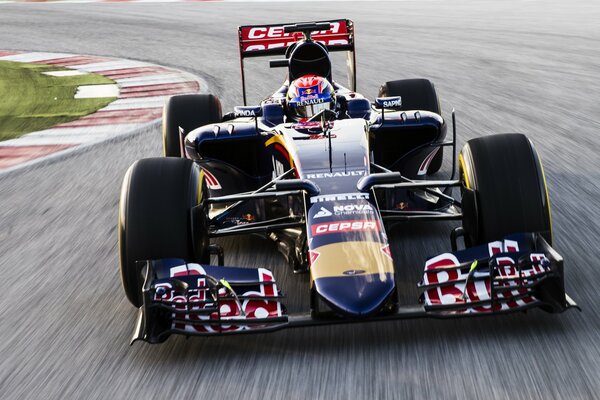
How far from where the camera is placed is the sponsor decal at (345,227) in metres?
4.86

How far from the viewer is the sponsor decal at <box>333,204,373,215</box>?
5.02 metres

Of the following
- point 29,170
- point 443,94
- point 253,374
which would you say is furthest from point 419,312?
point 443,94

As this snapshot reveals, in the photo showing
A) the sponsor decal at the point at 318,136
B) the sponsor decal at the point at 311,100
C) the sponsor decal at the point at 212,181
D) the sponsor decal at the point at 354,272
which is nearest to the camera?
the sponsor decal at the point at 354,272

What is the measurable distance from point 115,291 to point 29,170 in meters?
3.94

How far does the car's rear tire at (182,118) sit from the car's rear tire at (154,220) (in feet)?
8.55

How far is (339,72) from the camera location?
611 inches

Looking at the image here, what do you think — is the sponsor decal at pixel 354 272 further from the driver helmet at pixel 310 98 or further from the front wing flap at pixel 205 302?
the driver helmet at pixel 310 98

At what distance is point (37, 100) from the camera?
13.7 metres

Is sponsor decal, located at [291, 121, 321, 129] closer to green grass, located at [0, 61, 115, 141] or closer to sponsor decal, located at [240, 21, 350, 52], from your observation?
sponsor decal, located at [240, 21, 350, 52]

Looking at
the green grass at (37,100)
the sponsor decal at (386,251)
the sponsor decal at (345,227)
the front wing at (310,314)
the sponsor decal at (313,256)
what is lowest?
the green grass at (37,100)

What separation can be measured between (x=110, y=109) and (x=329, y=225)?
8.32 metres

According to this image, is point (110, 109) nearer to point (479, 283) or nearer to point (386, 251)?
point (386, 251)

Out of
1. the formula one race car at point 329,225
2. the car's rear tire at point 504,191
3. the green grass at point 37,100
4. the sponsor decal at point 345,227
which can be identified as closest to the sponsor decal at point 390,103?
the formula one race car at point 329,225

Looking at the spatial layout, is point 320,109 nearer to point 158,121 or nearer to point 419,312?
point 419,312
